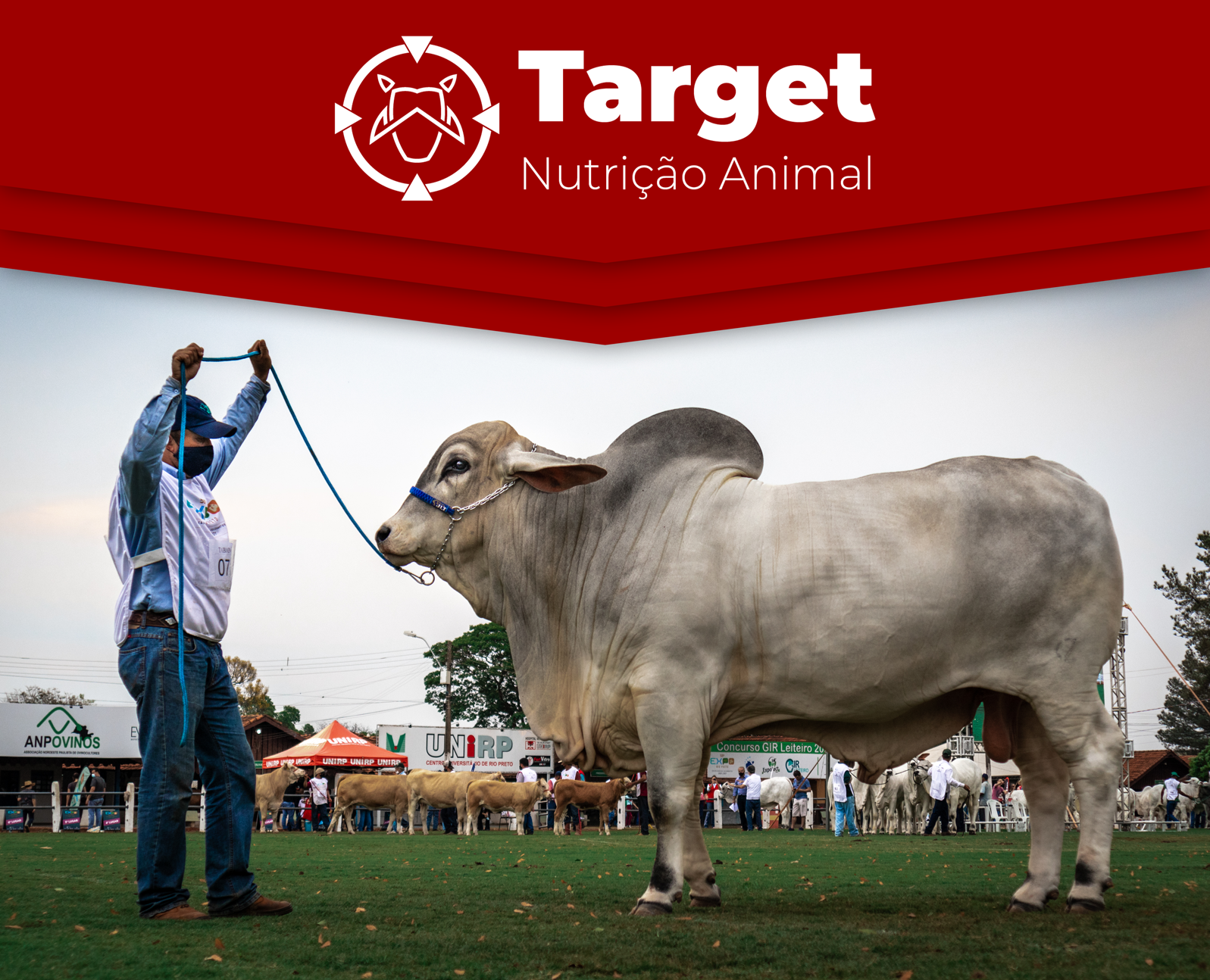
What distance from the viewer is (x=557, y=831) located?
25859mm

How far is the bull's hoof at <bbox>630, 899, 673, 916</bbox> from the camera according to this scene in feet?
18.6

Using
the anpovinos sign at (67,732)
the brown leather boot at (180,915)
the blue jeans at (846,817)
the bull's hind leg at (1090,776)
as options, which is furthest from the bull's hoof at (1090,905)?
the anpovinos sign at (67,732)

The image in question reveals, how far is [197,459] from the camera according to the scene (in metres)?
6.10

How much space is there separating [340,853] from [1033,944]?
10511mm

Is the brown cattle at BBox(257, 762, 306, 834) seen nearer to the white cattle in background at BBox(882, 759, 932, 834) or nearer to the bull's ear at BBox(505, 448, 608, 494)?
the white cattle in background at BBox(882, 759, 932, 834)

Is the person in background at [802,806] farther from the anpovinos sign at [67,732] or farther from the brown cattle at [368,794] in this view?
the anpovinos sign at [67,732]

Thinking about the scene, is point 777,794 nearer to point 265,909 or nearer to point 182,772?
point 265,909

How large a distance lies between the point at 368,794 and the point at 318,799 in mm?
2865

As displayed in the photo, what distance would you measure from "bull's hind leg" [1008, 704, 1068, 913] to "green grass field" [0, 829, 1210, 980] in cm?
23

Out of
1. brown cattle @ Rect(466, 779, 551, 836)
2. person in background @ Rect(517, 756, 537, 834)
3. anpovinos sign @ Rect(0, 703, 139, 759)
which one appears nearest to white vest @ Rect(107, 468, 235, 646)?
brown cattle @ Rect(466, 779, 551, 836)

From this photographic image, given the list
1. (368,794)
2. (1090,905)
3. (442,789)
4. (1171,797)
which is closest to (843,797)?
(442,789)

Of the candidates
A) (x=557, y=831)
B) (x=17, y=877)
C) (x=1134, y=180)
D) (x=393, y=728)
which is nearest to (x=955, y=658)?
(x=1134, y=180)

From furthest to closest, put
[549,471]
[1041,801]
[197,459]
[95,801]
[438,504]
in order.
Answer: [95,801], [438,504], [549,471], [1041,801], [197,459]

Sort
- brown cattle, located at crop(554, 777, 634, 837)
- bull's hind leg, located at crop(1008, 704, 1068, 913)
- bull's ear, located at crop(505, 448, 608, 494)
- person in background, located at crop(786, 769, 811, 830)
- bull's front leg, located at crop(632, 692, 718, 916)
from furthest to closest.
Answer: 1. person in background, located at crop(786, 769, 811, 830)
2. brown cattle, located at crop(554, 777, 634, 837)
3. bull's ear, located at crop(505, 448, 608, 494)
4. bull's hind leg, located at crop(1008, 704, 1068, 913)
5. bull's front leg, located at crop(632, 692, 718, 916)
